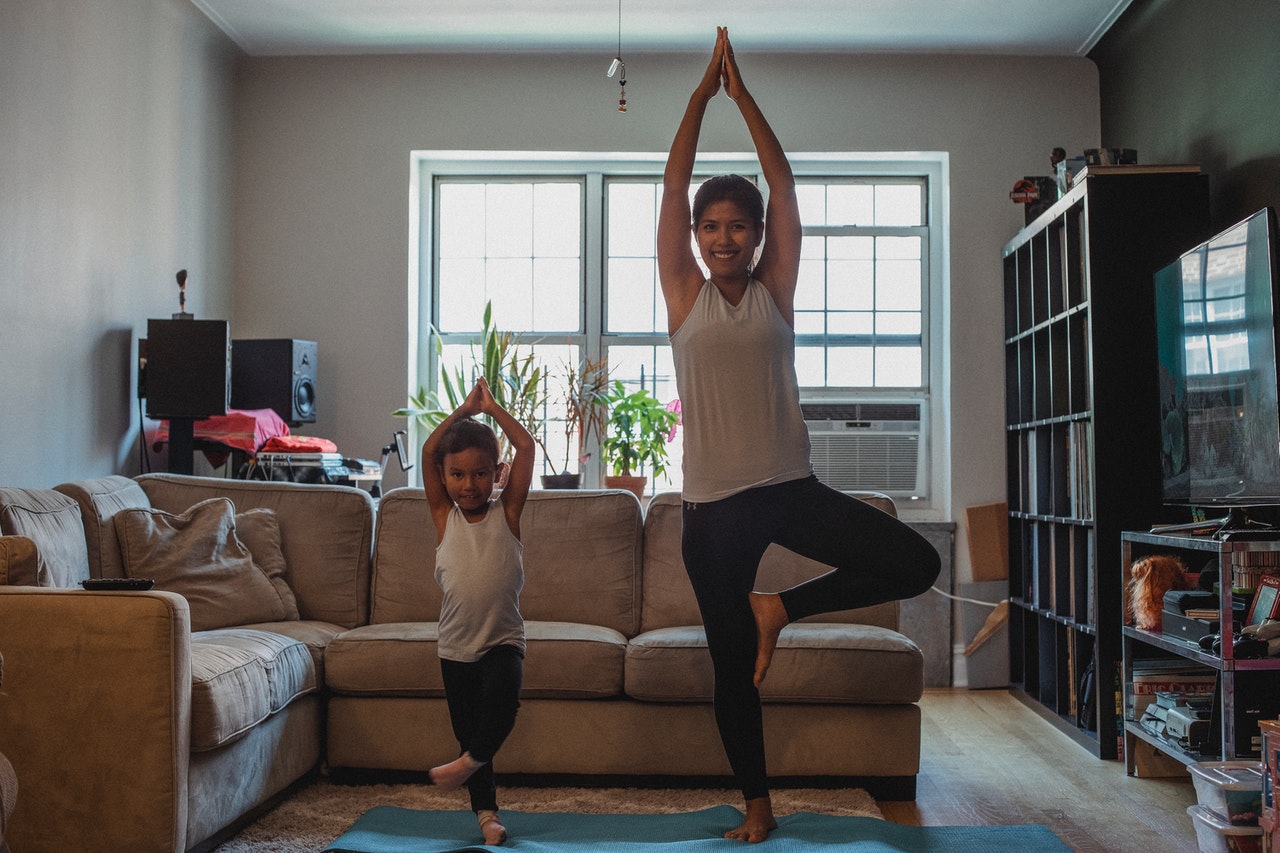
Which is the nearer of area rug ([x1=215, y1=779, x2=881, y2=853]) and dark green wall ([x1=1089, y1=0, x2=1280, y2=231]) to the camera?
area rug ([x1=215, y1=779, x2=881, y2=853])

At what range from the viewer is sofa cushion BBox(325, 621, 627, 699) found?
2.97 metres

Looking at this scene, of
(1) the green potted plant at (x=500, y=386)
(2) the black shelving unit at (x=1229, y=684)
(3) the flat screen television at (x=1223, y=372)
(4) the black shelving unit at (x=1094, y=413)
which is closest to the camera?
(2) the black shelving unit at (x=1229, y=684)

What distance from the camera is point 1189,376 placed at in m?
3.36

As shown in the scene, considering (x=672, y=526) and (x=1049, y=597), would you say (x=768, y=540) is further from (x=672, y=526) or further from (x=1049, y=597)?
(x=1049, y=597)

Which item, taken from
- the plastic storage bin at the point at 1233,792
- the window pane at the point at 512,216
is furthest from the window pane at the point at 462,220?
the plastic storage bin at the point at 1233,792

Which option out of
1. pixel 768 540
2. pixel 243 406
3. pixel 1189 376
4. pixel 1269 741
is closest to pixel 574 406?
pixel 243 406

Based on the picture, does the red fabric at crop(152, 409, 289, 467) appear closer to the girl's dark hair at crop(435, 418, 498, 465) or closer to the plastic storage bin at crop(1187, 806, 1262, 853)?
the girl's dark hair at crop(435, 418, 498, 465)

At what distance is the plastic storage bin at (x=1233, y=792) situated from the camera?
2.40 meters

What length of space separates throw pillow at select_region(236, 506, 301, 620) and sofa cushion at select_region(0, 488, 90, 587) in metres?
0.48

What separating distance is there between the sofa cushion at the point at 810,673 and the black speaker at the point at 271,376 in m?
2.50

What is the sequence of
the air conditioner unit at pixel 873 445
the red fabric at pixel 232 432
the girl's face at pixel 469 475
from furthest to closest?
1. the air conditioner unit at pixel 873 445
2. the red fabric at pixel 232 432
3. the girl's face at pixel 469 475

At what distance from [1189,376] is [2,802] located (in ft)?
→ 10.6

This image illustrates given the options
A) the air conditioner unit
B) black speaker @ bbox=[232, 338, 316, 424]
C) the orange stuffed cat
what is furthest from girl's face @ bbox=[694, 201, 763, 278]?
the air conditioner unit

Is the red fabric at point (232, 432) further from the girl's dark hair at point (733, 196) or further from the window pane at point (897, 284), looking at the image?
the window pane at point (897, 284)
